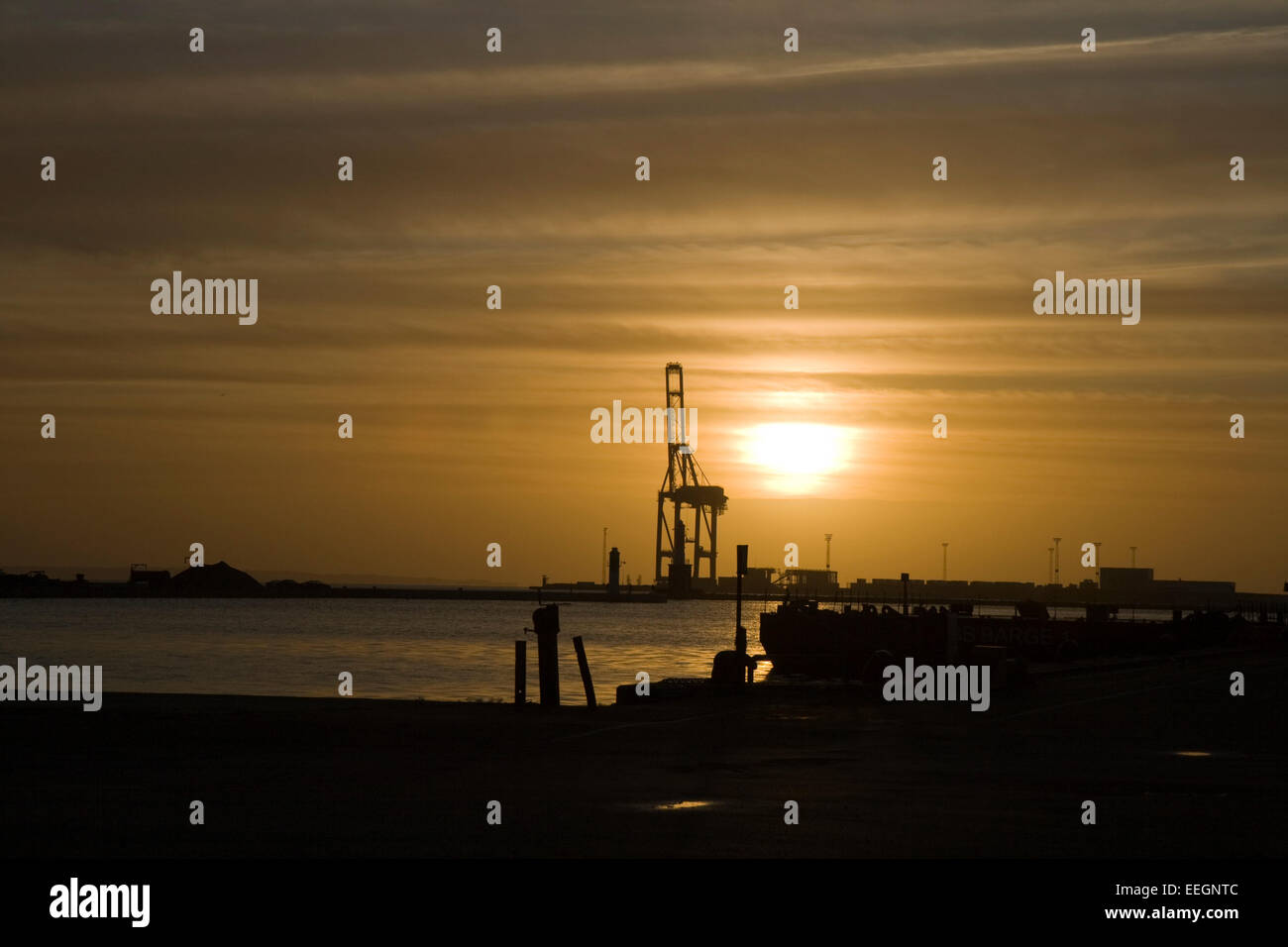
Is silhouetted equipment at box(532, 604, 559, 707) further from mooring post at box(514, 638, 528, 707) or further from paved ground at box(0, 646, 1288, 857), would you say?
mooring post at box(514, 638, 528, 707)

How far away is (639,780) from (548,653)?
37.7 feet

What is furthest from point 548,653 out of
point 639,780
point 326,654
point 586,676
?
point 326,654

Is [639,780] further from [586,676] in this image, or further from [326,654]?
[326,654]

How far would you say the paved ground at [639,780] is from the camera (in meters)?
12.6

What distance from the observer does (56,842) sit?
40.1 ft

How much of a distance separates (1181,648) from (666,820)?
6935 cm

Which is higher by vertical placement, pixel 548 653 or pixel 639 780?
pixel 548 653

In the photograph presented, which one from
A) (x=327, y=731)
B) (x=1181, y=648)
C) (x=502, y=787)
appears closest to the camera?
(x=502, y=787)

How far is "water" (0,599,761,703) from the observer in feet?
195

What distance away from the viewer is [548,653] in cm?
2803
